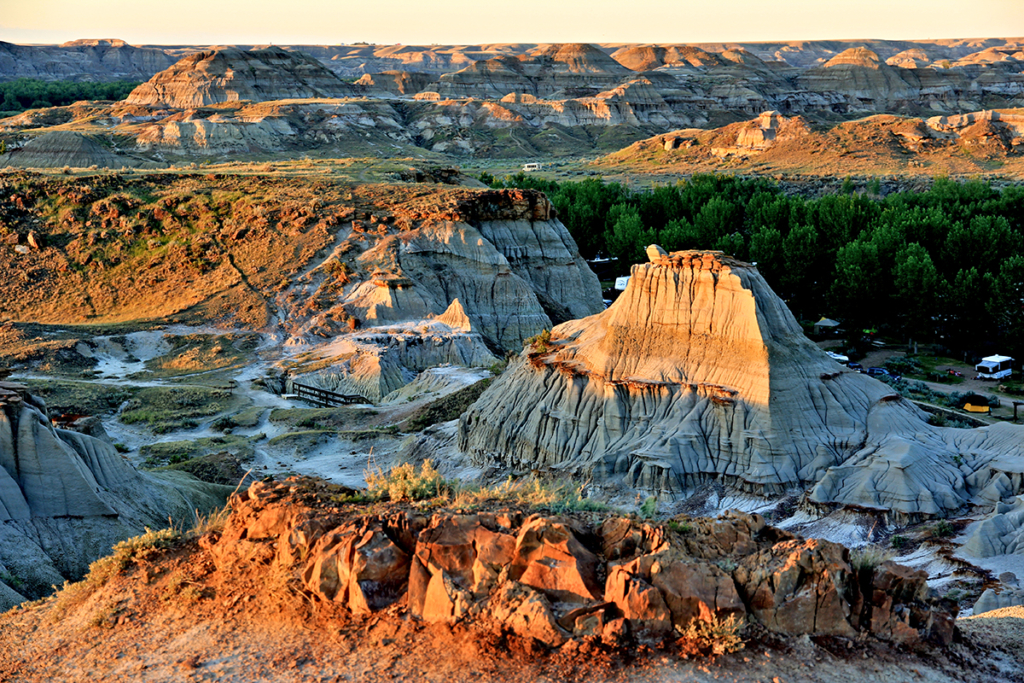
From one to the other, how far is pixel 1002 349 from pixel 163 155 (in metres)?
95.4

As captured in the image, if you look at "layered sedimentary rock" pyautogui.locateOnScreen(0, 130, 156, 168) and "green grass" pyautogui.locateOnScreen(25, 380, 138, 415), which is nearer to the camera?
"green grass" pyautogui.locateOnScreen(25, 380, 138, 415)

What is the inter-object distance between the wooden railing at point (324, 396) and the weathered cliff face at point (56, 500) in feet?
70.1

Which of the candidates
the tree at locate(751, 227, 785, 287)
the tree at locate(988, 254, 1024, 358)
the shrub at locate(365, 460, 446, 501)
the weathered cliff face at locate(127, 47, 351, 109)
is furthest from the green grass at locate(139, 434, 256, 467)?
the weathered cliff face at locate(127, 47, 351, 109)

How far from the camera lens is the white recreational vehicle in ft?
169

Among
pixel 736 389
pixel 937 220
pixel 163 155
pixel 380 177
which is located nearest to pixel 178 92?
pixel 163 155

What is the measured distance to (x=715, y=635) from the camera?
38.6 feet

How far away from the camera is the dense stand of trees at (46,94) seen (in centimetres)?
17255

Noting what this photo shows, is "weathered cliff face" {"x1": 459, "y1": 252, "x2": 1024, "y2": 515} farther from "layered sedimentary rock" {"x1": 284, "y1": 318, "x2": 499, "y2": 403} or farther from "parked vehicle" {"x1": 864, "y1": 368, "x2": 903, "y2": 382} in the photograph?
"parked vehicle" {"x1": 864, "y1": 368, "x2": 903, "y2": 382}

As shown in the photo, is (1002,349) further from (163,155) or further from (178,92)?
(178,92)

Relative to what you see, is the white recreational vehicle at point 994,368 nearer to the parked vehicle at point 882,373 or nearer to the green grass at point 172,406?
the parked vehicle at point 882,373

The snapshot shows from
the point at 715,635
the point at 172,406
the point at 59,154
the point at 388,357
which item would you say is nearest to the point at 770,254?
the point at 388,357

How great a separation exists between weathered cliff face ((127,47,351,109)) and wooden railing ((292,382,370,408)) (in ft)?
391

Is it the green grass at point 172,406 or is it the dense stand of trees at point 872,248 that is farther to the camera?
the dense stand of trees at point 872,248

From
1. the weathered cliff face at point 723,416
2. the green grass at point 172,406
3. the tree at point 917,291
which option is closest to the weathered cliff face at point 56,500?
the weathered cliff face at point 723,416
